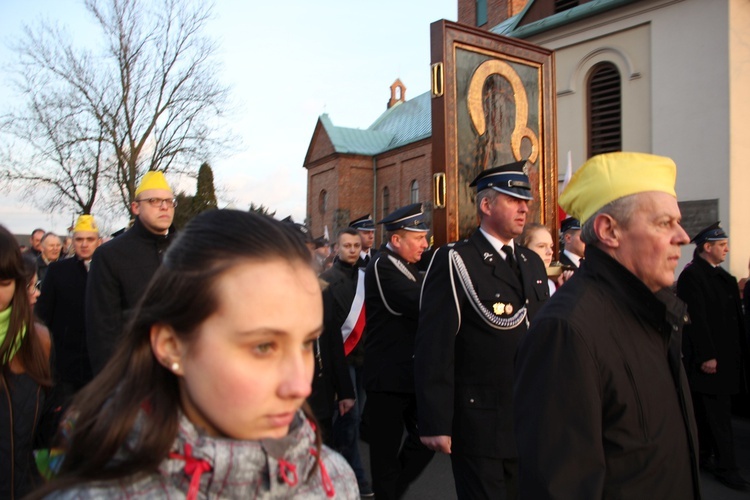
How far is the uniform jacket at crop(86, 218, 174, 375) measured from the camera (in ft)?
12.6

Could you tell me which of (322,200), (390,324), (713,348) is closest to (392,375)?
(390,324)

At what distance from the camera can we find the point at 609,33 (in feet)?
47.4

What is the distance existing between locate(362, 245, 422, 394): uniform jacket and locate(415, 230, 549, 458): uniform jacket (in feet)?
3.28

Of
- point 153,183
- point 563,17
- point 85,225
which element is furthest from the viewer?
point 563,17

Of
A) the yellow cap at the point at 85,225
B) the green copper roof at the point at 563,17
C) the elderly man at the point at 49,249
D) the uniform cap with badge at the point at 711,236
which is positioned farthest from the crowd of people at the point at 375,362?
the green copper roof at the point at 563,17

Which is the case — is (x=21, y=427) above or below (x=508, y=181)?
below

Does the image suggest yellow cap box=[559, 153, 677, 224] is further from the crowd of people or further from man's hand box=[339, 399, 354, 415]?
man's hand box=[339, 399, 354, 415]

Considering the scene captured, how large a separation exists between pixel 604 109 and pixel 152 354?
15026mm

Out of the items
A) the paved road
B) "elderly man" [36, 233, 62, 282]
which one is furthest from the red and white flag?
"elderly man" [36, 233, 62, 282]

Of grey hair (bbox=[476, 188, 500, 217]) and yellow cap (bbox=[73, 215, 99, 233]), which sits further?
yellow cap (bbox=[73, 215, 99, 233])

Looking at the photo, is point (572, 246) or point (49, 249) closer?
point (572, 246)

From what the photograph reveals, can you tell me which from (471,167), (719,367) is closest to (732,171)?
(719,367)

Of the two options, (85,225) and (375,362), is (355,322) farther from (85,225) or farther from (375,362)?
(85,225)

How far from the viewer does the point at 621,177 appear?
2322 mm
